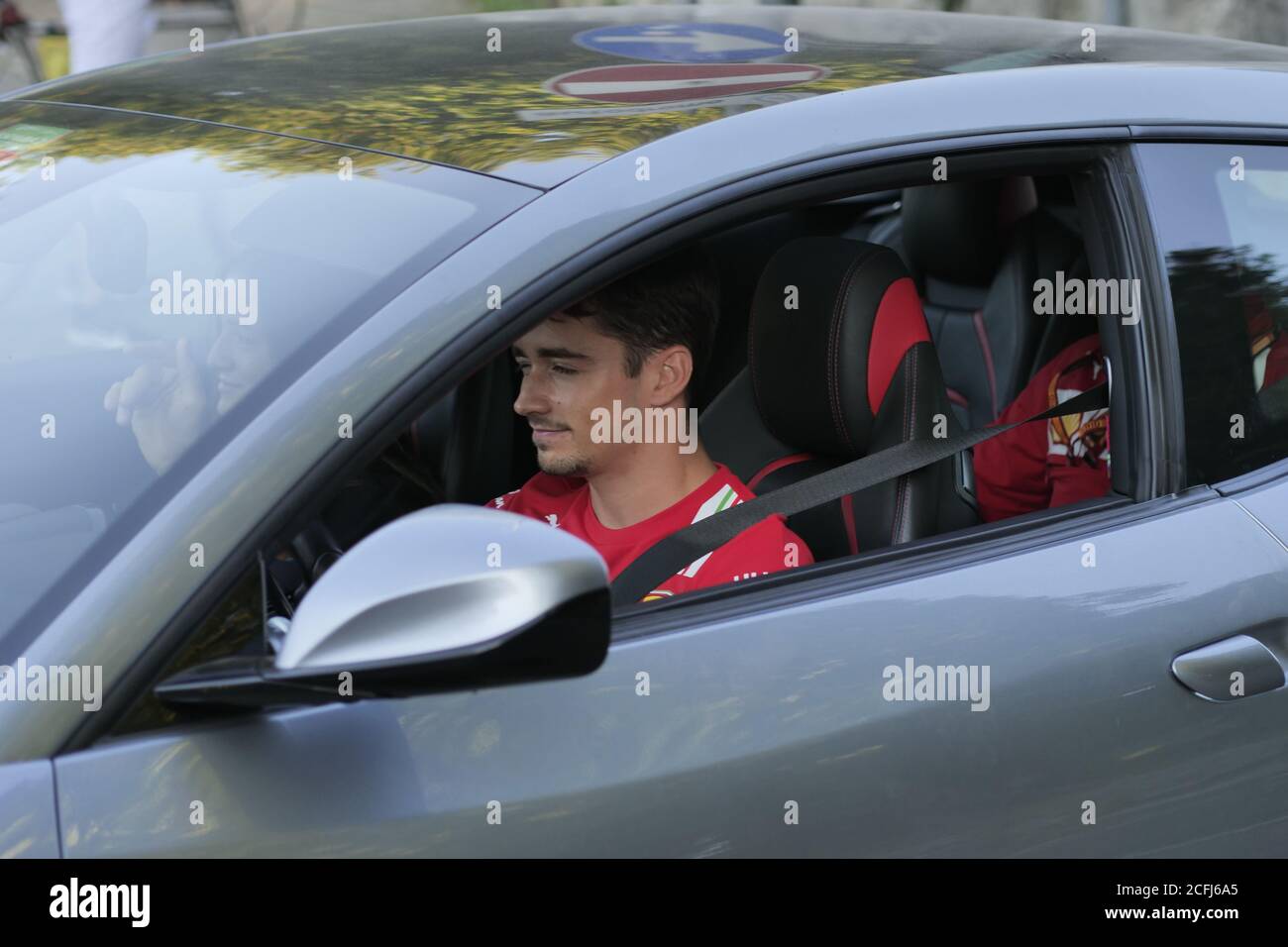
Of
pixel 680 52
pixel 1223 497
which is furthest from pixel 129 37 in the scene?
pixel 1223 497

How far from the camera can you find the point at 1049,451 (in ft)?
8.98

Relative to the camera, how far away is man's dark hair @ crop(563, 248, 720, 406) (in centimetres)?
221

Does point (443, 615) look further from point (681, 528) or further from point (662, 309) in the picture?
point (662, 309)

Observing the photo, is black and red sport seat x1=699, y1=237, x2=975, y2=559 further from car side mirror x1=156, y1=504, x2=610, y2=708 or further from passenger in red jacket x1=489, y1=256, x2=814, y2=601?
car side mirror x1=156, y1=504, x2=610, y2=708

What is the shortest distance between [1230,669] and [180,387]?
47.4 inches

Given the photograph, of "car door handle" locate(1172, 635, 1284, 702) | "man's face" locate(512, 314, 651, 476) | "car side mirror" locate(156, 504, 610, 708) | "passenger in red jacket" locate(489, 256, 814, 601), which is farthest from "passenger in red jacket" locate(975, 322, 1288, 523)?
"car side mirror" locate(156, 504, 610, 708)

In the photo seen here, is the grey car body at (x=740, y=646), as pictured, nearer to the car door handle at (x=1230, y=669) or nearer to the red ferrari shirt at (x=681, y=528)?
the car door handle at (x=1230, y=669)

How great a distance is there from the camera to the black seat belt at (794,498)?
2037 mm

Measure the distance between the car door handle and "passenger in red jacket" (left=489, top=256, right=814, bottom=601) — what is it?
1.75 ft

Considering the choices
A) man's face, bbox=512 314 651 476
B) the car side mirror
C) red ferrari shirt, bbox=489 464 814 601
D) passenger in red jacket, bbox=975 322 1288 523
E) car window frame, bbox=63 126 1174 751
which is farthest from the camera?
passenger in red jacket, bbox=975 322 1288 523

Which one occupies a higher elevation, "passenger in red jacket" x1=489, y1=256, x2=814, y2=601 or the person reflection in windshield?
the person reflection in windshield

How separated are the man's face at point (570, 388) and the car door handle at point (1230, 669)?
870 millimetres
